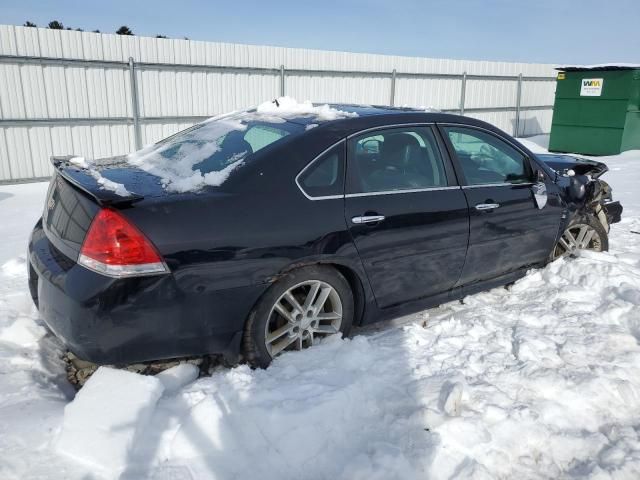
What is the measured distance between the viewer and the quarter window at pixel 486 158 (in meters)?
3.76

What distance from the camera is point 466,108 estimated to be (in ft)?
51.5

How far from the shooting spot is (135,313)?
2.47 metres

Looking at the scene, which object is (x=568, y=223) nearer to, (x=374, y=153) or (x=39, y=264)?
(x=374, y=153)

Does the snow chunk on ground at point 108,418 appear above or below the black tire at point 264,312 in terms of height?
below

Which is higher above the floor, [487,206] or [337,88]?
[337,88]

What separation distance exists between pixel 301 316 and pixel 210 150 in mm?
1168

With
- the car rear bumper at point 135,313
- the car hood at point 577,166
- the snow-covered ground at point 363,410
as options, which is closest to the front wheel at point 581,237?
the car hood at point 577,166

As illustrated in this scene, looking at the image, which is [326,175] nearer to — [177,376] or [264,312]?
[264,312]

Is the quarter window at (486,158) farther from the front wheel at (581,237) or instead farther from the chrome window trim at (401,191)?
the front wheel at (581,237)

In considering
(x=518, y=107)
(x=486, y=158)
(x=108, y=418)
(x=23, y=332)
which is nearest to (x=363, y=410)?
(x=108, y=418)

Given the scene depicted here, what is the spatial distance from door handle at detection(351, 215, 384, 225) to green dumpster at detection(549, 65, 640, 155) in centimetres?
1175

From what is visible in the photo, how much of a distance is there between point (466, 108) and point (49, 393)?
49.1ft

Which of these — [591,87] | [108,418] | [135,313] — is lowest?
[108,418]

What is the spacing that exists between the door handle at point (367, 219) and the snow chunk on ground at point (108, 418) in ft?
4.48
